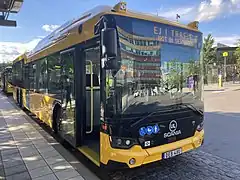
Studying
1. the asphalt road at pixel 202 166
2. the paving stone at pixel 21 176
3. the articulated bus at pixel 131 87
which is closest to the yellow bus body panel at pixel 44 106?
the articulated bus at pixel 131 87

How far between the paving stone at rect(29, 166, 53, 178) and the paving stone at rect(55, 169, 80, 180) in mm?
216

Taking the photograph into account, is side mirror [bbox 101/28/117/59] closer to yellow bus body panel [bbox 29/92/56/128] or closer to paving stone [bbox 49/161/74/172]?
paving stone [bbox 49/161/74/172]

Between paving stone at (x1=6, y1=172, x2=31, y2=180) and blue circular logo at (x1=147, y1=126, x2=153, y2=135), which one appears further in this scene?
paving stone at (x1=6, y1=172, x2=31, y2=180)

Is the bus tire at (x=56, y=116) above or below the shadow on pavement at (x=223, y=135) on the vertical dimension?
above

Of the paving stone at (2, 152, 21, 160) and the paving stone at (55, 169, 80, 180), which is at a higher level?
the paving stone at (2, 152, 21, 160)

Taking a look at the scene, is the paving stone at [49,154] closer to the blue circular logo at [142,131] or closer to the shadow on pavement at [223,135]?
the blue circular logo at [142,131]

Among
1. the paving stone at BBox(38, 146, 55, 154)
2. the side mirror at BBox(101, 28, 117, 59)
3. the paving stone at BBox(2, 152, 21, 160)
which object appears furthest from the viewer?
the paving stone at BBox(38, 146, 55, 154)

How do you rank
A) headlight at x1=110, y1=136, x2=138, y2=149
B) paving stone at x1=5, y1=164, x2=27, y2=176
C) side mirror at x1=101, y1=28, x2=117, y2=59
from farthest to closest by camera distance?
paving stone at x1=5, y1=164, x2=27, y2=176 → headlight at x1=110, y1=136, x2=138, y2=149 → side mirror at x1=101, y1=28, x2=117, y2=59

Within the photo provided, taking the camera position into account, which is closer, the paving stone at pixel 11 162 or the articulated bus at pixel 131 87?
the articulated bus at pixel 131 87

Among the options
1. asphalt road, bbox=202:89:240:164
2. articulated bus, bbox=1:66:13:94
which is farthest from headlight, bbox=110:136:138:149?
articulated bus, bbox=1:66:13:94

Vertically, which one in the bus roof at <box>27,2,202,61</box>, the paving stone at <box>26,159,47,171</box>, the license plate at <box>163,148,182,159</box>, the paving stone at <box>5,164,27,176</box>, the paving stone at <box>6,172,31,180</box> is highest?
the bus roof at <box>27,2,202,61</box>

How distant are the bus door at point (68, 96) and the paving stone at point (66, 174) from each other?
693 millimetres

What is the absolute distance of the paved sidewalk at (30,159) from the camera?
4238mm

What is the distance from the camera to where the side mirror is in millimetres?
3335
